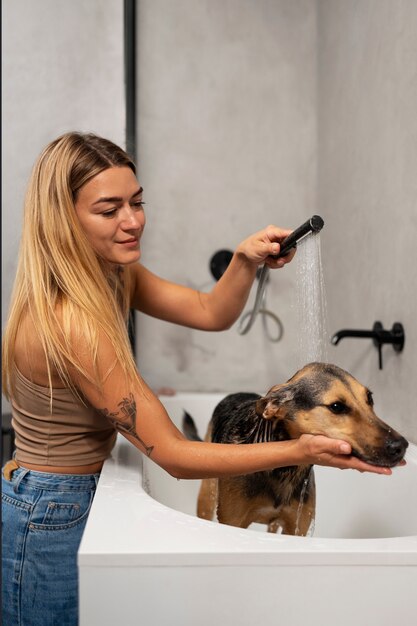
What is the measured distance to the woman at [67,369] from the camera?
1352 mm

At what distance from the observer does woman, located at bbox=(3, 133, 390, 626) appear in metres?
1.35

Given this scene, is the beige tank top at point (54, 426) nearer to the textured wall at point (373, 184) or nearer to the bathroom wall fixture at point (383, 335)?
the bathroom wall fixture at point (383, 335)

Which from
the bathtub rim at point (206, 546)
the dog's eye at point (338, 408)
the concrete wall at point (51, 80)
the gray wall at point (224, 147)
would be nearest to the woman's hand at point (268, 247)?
the dog's eye at point (338, 408)

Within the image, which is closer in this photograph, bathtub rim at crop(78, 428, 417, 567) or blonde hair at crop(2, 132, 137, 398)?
bathtub rim at crop(78, 428, 417, 567)

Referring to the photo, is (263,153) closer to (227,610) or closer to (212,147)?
(212,147)

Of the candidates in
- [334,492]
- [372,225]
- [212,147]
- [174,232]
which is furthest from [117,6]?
[334,492]

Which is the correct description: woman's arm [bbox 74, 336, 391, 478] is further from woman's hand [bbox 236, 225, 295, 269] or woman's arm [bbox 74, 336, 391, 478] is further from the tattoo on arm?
woman's hand [bbox 236, 225, 295, 269]

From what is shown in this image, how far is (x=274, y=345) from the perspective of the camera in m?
3.03

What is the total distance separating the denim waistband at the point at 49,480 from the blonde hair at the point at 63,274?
196 millimetres

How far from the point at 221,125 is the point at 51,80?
721mm

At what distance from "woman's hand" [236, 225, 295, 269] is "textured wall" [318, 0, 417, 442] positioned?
45 cm

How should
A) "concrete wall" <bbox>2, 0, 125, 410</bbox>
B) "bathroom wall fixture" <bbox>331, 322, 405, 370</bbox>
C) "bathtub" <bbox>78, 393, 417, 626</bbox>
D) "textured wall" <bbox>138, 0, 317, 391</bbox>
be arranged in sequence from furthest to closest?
"textured wall" <bbox>138, 0, 317, 391</bbox> → "concrete wall" <bbox>2, 0, 125, 410</bbox> → "bathroom wall fixture" <bbox>331, 322, 405, 370</bbox> → "bathtub" <bbox>78, 393, 417, 626</bbox>

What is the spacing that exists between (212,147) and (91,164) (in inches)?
61.6

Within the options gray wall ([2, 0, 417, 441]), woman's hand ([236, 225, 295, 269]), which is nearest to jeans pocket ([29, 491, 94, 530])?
woman's hand ([236, 225, 295, 269])
